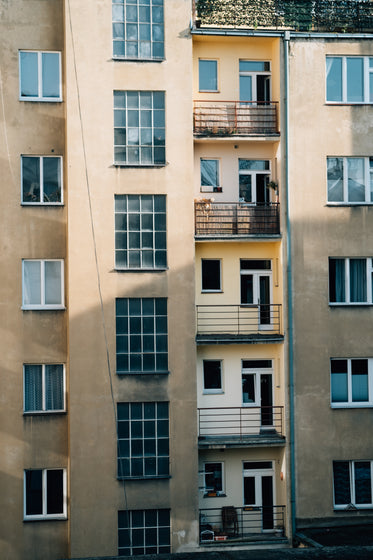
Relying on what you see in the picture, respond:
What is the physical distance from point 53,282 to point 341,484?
1217cm

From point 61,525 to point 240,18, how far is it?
1878cm

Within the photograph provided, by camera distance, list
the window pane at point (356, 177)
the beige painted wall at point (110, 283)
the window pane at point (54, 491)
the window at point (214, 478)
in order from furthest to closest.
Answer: the window pane at point (356, 177) < the window at point (214, 478) < the window pane at point (54, 491) < the beige painted wall at point (110, 283)

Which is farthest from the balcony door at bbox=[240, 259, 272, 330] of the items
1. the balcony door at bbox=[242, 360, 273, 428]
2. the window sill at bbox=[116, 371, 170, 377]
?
the window sill at bbox=[116, 371, 170, 377]

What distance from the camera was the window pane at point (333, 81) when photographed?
28.4 m

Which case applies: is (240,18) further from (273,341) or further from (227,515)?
(227,515)

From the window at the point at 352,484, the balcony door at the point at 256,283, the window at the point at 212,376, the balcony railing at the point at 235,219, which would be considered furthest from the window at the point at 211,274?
the window at the point at 352,484

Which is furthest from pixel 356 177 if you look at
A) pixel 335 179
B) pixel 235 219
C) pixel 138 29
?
pixel 138 29

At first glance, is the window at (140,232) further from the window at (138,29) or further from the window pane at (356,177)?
the window pane at (356,177)

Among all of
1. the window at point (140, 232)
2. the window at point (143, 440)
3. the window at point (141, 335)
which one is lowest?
the window at point (143, 440)

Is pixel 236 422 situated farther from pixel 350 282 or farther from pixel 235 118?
pixel 235 118

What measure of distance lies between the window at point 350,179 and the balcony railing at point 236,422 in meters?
7.80

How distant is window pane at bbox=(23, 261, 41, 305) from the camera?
90.8ft

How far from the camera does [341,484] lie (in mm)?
27828

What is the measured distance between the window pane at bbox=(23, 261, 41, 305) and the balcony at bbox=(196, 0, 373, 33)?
1037cm
